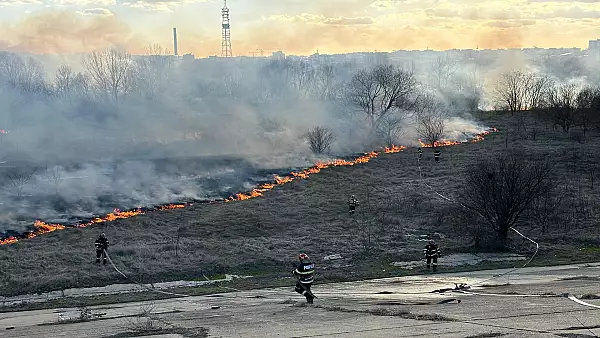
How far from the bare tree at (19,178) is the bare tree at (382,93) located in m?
33.4

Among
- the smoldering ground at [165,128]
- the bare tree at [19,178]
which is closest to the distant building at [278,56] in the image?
the smoldering ground at [165,128]

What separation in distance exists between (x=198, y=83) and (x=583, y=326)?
3312 inches

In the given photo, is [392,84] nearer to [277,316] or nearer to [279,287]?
[279,287]

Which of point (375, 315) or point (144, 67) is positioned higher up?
point (144, 67)

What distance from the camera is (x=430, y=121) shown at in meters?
67.2

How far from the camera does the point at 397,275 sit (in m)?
23.5

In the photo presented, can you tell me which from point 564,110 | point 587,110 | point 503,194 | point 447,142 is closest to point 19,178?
point 503,194

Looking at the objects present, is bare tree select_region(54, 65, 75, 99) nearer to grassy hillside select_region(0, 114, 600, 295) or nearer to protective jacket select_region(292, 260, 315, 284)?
grassy hillside select_region(0, 114, 600, 295)

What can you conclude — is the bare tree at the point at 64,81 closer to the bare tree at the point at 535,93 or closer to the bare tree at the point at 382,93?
the bare tree at the point at 382,93

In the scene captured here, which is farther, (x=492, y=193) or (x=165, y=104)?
(x=165, y=104)

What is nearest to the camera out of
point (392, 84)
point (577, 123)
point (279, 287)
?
point (279, 287)

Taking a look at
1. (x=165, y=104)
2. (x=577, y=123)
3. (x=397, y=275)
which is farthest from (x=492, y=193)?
(x=165, y=104)

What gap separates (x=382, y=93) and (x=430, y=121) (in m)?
7.46

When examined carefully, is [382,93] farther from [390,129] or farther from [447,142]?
[447,142]
